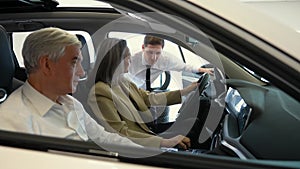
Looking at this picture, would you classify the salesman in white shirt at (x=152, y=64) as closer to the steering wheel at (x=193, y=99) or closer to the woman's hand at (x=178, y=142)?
the steering wheel at (x=193, y=99)

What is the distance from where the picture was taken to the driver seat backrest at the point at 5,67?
5.34 ft

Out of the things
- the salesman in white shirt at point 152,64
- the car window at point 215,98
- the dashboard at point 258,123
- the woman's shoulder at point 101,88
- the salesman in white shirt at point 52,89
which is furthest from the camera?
the salesman in white shirt at point 152,64

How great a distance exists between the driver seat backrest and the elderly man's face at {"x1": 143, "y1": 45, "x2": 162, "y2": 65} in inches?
28.5

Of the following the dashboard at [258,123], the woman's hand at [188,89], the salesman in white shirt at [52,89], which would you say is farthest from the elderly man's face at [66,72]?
the woman's hand at [188,89]

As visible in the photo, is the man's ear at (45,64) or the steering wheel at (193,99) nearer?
the man's ear at (45,64)

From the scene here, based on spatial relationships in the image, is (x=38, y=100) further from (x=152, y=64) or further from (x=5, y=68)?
(x=152, y=64)

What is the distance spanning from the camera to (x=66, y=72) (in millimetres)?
1551

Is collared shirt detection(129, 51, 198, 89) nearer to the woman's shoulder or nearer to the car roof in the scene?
the woman's shoulder

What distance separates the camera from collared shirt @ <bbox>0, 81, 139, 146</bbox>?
1254 mm

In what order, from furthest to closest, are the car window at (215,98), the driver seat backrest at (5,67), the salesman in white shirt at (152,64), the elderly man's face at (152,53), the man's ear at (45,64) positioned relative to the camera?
the salesman in white shirt at (152,64)
the elderly man's face at (152,53)
the driver seat backrest at (5,67)
the man's ear at (45,64)
the car window at (215,98)

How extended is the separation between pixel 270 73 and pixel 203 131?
32.5 inches

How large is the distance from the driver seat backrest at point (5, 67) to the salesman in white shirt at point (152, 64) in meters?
0.73

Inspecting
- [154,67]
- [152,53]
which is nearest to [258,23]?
[152,53]

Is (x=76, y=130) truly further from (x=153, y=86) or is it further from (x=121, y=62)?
Result: (x=153, y=86)
